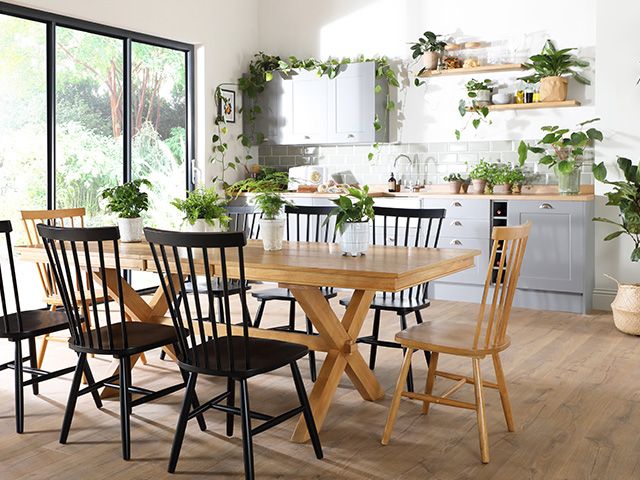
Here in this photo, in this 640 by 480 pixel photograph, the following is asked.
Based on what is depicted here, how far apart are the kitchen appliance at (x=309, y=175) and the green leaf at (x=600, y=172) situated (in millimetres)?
2622

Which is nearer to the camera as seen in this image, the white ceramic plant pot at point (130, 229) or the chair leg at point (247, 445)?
the chair leg at point (247, 445)

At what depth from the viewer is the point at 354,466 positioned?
116 inches

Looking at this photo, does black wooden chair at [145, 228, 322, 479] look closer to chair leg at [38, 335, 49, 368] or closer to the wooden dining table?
the wooden dining table

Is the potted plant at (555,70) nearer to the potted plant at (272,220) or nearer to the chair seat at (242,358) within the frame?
the potted plant at (272,220)

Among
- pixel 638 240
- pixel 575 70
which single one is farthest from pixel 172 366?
pixel 575 70

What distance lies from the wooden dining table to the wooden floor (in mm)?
184

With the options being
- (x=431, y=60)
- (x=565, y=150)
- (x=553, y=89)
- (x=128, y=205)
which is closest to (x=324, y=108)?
(x=431, y=60)

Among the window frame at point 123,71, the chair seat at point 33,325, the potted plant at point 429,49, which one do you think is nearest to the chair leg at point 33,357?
the chair seat at point 33,325

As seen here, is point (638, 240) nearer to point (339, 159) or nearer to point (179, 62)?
point (339, 159)

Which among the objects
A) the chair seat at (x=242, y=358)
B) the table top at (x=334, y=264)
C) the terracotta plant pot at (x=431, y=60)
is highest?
the terracotta plant pot at (x=431, y=60)

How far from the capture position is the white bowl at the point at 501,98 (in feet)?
21.7

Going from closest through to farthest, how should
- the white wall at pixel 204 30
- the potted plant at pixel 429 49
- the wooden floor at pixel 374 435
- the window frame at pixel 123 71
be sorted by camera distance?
1. the wooden floor at pixel 374 435
2. the window frame at pixel 123 71
3. the white wall at pixel 204 30
4. the potted plant at pixel 429 49

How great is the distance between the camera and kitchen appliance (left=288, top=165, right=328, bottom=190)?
24.5ft

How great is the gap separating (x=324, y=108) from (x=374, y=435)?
4.62m
